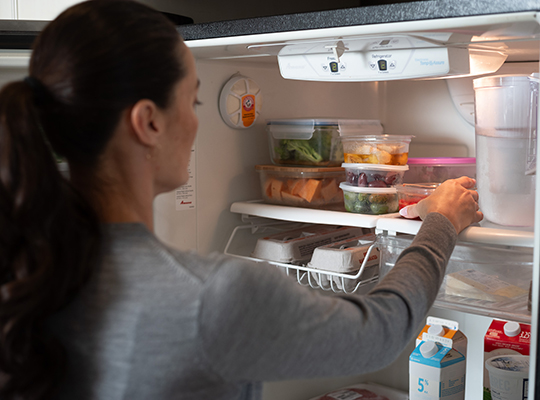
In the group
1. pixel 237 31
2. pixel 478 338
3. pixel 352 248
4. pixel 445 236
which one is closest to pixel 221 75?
pixel 237 31

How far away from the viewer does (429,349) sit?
1.35 metres

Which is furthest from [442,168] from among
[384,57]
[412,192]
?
[384,57]

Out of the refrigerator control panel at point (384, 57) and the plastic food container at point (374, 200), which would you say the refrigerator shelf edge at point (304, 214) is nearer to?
the plastic food container at point (374, 200)

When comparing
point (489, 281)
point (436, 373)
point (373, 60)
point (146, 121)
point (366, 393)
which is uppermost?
point (373, 60)

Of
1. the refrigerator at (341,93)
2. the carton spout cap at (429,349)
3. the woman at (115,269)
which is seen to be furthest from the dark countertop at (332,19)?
the carton spout cap at (429,349)

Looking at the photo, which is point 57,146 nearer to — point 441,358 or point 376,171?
point 376,171

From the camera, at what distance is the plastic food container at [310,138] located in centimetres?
134

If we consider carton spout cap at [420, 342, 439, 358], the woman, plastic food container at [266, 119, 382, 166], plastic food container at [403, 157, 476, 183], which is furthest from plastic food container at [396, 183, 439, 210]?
the woman

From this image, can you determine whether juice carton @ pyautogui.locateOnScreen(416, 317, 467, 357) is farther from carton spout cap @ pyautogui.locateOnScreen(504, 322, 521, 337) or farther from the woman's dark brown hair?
the woman's dark brown hair

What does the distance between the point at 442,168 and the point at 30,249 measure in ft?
3.18

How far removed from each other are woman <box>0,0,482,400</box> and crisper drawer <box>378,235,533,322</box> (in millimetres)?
469

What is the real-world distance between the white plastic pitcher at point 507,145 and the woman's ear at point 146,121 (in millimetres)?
637

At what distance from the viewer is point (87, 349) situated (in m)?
0.63

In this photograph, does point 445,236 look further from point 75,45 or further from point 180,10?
point 180,10
